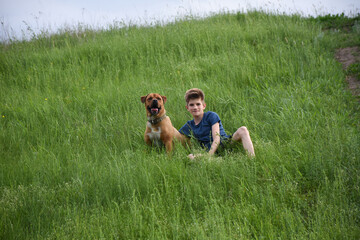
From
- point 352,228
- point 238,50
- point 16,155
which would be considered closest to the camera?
point 352,228

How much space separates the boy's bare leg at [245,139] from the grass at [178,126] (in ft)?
0.38

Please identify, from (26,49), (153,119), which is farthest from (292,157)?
(26,49)

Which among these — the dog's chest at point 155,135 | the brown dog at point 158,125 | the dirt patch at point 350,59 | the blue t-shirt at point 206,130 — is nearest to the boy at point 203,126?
the blue t-shirt at point 206,130

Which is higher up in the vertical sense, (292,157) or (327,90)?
(327,90)

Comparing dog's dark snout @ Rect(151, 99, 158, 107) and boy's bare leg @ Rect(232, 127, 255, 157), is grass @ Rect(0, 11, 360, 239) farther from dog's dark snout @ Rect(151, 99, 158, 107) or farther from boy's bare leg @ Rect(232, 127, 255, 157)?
dog's dark snout @ Rect(151, 99, 158, 107)

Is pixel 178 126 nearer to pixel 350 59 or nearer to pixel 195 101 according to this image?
pixel 195 101

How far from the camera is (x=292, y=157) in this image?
378 cm

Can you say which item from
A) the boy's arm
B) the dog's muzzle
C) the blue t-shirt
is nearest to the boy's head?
the blue t-shirt

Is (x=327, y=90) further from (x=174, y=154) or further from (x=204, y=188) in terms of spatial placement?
(x=204, y=188)

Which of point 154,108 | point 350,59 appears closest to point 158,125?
point 154,108

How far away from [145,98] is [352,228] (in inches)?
131

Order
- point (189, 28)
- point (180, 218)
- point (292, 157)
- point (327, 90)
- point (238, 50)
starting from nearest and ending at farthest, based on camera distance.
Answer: point (180, 218)
point (292, 157)
point (327, 90)
point (238, 50)
point (189, 28)

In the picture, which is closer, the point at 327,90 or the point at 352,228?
the point at 352,228

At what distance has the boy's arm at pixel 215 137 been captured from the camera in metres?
4.36
